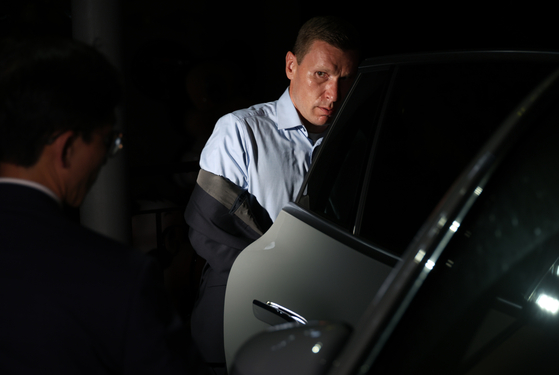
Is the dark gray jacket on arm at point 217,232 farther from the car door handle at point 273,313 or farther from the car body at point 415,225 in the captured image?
the car door handle at point 273,313

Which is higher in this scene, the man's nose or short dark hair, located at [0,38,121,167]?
the man's nose

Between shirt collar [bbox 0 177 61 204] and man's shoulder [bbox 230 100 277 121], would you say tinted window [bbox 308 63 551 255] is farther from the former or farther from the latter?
shirt collar [bbox 0 177 61 204]

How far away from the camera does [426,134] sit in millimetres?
1444

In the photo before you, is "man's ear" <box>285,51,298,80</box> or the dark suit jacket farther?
"man's ear" <box>285,51,298,80</box>

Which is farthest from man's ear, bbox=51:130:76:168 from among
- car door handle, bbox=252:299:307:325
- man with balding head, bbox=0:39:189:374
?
car door handle, bbox=252:299:307:325

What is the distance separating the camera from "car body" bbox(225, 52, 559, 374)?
2.57 feet

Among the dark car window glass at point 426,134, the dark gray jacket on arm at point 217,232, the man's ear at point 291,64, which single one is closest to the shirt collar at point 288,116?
the man's ear at point 291,64

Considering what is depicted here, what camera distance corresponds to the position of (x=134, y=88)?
5.12 m

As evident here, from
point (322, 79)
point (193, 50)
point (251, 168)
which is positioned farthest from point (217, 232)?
point (193, 50)

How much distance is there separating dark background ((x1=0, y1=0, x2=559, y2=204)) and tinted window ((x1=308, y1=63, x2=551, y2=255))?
8.57 feet

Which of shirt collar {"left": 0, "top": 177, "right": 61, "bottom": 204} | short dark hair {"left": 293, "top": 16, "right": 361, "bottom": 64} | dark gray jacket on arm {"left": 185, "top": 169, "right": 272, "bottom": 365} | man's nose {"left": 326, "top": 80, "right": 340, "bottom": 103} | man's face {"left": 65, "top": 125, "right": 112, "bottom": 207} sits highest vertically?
short dark hair {"left": 293, "top": 16, "right": 361, "bottom": 64}

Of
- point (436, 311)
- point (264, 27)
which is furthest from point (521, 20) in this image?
point (264, 27)

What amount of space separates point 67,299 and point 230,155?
4.27 ft

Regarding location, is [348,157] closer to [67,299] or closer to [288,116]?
[288,116]
